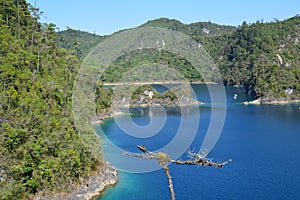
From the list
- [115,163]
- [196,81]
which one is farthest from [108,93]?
[196,81]

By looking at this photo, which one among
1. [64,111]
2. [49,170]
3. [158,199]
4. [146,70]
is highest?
[146,70]

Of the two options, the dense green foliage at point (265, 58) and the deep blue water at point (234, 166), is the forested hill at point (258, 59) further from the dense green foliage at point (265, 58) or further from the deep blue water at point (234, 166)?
the deep blue water at point (234, 166)

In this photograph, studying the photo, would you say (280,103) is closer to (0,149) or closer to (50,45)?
(50,45)

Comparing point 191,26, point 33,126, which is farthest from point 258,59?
point 33,126

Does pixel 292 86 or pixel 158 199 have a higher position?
pixel 292 86

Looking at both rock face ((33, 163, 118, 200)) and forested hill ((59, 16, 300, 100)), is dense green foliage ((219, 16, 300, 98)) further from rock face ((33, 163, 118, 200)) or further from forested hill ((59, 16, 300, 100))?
rock face ((33, 163, 118, 200))

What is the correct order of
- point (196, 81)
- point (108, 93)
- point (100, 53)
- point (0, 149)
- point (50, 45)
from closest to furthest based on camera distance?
point (0, 149) → point (50, 45) → point (100, 53) → point (108, 93) → point (196, 81)
